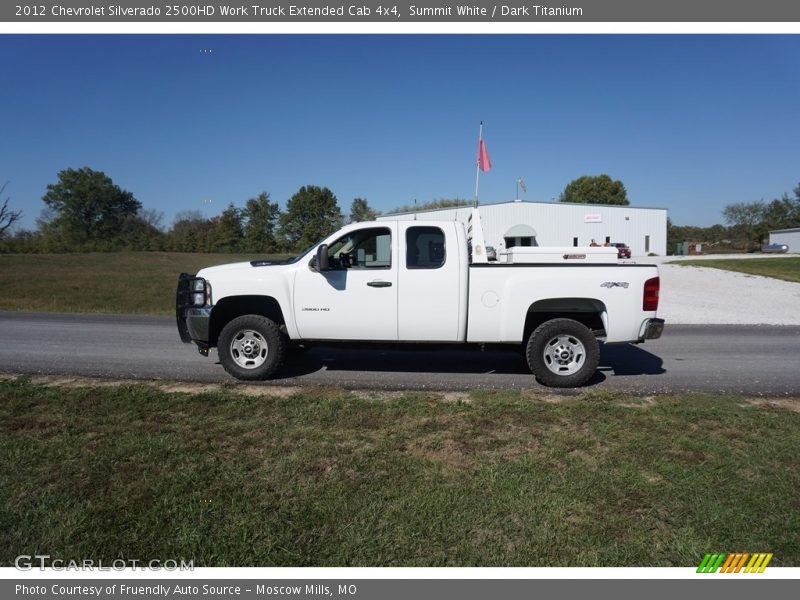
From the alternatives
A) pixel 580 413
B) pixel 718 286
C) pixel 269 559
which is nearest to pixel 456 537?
pixel 269 559

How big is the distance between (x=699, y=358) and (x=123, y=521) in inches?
338

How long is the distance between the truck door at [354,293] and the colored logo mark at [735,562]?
432 centimetres

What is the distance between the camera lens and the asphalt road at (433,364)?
6.82 metres

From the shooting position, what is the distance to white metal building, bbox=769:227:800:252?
63.5 meters

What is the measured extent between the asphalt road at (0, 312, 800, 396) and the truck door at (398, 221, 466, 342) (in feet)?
2.43

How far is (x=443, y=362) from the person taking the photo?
8.07 metres

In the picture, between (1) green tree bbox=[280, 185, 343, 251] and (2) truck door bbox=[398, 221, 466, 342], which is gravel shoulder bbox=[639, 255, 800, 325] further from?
(1) green tree bbox=[280, 185, 343, 251]

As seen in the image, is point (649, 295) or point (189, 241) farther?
point (189, 241)

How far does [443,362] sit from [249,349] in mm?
2960

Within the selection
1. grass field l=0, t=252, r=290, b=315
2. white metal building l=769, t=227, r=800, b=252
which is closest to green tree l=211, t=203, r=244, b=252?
grass field l=0, t=252, r=290, b=315

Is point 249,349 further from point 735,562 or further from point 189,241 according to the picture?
point 189,241

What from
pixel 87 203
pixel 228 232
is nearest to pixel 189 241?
pixel 228 232

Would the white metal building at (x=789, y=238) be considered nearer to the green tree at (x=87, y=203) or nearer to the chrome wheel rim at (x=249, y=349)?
the chrome wheel rim at (x=249, y=349)

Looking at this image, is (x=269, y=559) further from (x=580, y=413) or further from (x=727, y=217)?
(x=727, y=217)
